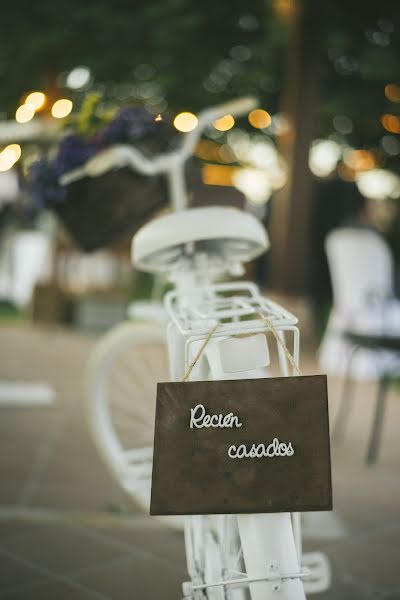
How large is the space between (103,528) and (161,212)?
1.55 metres

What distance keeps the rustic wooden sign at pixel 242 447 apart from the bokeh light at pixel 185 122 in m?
1.20

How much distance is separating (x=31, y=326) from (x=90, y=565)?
288 inches

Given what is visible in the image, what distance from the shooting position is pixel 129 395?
3.00 m

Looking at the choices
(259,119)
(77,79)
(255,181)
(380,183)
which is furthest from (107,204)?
(255,181)

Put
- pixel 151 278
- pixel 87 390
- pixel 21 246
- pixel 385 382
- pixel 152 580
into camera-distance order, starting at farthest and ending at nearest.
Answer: pixel 151 278
pixel 21 246
pixel 385 382
pixel 87 390
pixel 152 580

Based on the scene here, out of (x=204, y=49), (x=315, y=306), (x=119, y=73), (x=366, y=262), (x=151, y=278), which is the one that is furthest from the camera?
(x=151, y=278)

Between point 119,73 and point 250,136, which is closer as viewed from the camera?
point 119,73

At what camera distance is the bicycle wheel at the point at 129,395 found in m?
2.67

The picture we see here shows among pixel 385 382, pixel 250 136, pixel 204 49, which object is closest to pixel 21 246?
pixel 250 136

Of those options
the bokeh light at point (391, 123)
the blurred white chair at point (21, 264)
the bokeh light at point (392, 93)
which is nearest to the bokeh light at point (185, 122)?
the bokeh light at point (392, 93)

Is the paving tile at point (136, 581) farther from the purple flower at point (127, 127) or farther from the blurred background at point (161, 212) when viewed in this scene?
the purple flower at point (127, 127)

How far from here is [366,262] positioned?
566 cm

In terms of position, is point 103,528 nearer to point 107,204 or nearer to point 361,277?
point 107,204

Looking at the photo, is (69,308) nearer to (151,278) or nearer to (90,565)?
(151,278)
